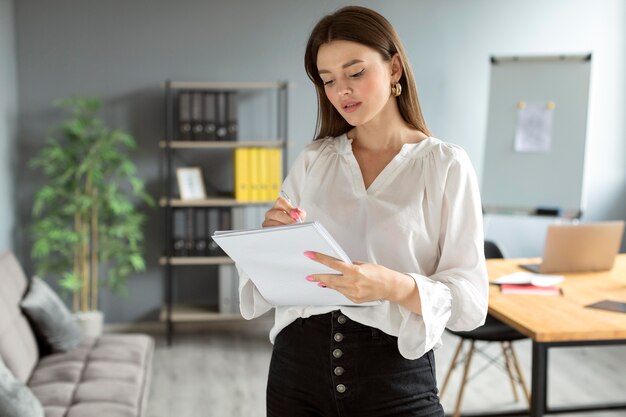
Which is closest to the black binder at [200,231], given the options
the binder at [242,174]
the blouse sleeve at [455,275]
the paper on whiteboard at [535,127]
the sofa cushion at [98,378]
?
the binder at [242,174]

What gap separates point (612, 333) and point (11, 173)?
12.5 ft

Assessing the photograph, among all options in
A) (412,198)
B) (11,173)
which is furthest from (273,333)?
(11,173)

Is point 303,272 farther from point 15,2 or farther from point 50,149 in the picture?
point 15,2

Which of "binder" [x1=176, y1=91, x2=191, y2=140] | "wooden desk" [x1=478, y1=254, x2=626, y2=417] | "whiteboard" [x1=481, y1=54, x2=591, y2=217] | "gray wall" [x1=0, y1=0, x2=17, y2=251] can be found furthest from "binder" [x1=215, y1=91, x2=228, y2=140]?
"wooden desk" [x1=478, y1=254, x2=626, y2=417]

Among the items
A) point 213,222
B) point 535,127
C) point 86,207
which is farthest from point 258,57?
point 535,127

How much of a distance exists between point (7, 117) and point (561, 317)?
11.9ft

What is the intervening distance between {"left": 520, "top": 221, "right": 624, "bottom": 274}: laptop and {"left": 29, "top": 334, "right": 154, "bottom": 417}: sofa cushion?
1765 millimetres

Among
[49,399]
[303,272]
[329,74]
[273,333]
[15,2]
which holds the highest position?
[15,2]

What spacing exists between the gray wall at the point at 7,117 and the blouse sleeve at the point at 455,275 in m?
3.88

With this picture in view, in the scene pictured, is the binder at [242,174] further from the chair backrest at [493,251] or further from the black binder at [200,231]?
the chair backrest at [493,251]

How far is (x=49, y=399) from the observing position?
302 centimetres

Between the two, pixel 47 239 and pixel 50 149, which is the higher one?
pixel 50 149

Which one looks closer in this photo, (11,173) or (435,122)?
(11,173)

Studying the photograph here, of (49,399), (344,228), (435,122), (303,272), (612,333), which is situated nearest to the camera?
(303,272)
